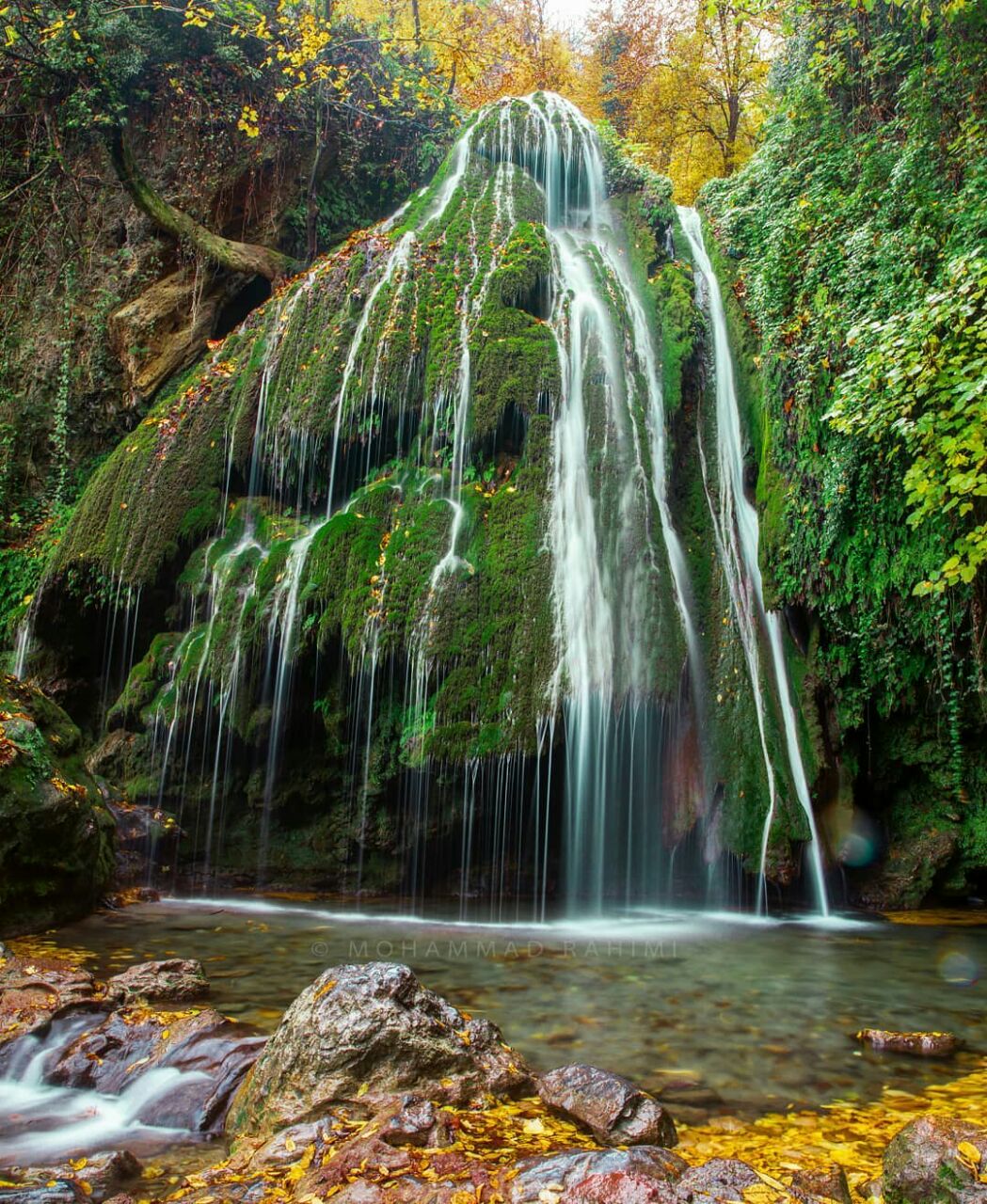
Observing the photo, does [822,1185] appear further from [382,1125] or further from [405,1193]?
[382,1125]

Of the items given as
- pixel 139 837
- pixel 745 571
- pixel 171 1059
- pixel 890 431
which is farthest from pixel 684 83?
pixel 171 1059

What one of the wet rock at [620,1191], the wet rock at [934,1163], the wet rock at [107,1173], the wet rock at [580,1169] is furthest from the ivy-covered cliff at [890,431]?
the wet rock at [107,1173]

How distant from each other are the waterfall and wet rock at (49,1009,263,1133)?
5.35 meters

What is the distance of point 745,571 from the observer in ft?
28.9

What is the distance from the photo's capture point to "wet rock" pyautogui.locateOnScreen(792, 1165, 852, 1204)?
2252 millimetres

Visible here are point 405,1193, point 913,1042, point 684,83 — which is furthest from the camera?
point 684,83

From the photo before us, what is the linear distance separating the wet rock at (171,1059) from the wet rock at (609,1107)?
4.18ft

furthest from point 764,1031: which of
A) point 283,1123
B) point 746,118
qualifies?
point 746,118

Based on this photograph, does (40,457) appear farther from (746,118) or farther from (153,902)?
(746,118)

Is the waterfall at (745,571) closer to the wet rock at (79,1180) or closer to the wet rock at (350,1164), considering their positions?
the wet rock at (350,1164)

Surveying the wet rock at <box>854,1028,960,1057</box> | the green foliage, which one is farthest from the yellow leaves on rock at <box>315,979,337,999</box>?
the green foliage

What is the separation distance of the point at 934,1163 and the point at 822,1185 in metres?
0.32

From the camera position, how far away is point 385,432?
9359 millimetres

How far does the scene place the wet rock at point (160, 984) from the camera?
4.07 metres
